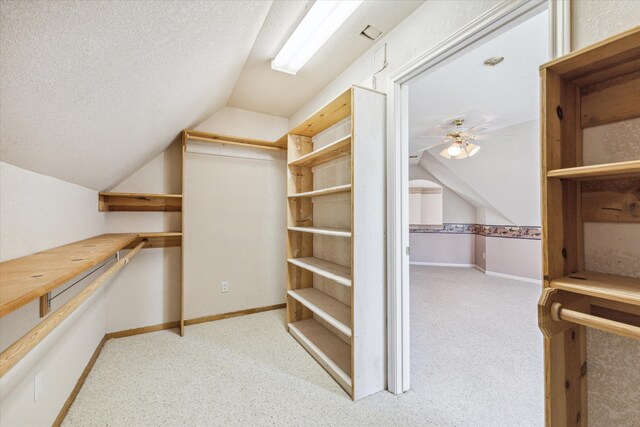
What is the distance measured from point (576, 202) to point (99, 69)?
6.03 ft

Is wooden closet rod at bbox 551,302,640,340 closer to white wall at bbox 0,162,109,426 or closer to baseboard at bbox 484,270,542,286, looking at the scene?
white wall at bbox 0,162,109,426

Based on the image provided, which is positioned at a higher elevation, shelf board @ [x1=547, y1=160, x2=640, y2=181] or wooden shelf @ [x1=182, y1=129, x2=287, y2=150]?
wooden shelf @ [x1=182, y1=129, x2=287, y2=150]

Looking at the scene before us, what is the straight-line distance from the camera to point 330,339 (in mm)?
2412

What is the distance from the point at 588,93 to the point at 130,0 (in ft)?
5.32

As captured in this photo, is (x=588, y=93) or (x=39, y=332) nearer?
(x=39, y=332)

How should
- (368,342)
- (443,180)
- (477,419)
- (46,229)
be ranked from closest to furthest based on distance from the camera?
(46,229) → (477,419) → (368,342) → (443,180)

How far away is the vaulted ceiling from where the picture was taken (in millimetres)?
744

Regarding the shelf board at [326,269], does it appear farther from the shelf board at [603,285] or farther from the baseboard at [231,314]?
the shelf board at [603,285]

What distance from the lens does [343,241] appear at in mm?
2400

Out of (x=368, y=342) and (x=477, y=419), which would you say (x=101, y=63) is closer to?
(x=368, y=342)

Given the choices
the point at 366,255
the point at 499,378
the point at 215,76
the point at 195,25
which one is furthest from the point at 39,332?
the point at 499,378

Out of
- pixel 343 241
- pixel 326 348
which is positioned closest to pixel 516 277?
pixel 343 241

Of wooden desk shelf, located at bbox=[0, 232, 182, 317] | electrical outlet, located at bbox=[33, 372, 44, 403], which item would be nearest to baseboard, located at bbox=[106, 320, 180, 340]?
electrical outlet, located at bbox=[33, 372, 44, 403]

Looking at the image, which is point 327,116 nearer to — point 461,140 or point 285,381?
point 285,381
